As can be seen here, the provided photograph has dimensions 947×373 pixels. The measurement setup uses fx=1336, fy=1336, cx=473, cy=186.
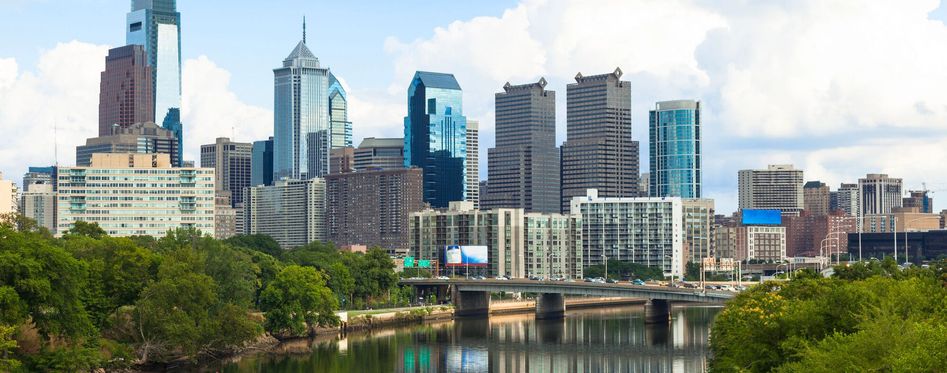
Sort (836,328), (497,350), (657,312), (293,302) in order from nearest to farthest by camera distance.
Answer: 1. (836,328)
2. (497,350)
3. (293,302)
4. (657,312)

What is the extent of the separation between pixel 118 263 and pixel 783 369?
72718 millimetres

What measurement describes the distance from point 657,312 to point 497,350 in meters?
52.8

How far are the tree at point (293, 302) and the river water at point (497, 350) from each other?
2.73 m

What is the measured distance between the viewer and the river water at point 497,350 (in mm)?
124625

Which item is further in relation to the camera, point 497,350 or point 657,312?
point 657,312

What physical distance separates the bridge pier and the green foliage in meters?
80.7

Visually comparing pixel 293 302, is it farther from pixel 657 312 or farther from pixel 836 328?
pixel 836 328

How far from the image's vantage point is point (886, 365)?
55812 mm

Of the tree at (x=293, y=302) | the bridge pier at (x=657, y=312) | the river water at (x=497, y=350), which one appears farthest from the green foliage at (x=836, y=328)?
the bridge pier at (x=657, y=312)

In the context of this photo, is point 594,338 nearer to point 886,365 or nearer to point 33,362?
point 33,362

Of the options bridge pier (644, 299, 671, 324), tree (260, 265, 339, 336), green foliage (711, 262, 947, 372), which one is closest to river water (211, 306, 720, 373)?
tree (260, 265, 339, 336)

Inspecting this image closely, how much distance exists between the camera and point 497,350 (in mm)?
143125

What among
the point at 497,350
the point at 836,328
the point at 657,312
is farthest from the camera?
the point at 657,312

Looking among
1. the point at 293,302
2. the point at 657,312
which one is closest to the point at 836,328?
the point at 293,302
